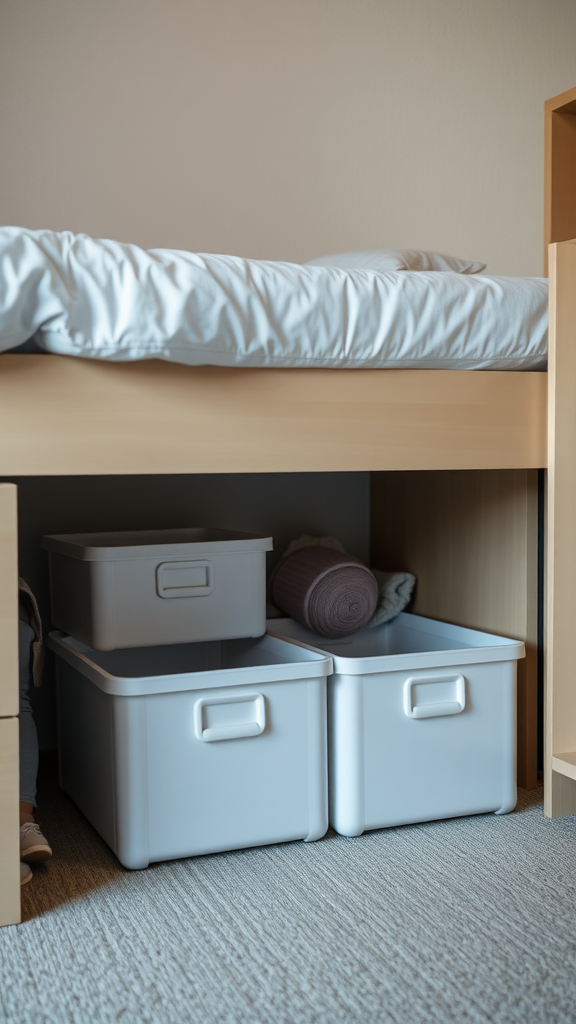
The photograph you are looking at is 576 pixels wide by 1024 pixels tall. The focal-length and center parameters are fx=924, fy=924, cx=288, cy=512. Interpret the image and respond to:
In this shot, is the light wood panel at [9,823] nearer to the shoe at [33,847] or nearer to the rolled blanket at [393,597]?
the shoe at [33,847]

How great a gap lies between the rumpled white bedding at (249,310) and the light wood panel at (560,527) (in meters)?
0.03

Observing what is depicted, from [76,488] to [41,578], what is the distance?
0.18m

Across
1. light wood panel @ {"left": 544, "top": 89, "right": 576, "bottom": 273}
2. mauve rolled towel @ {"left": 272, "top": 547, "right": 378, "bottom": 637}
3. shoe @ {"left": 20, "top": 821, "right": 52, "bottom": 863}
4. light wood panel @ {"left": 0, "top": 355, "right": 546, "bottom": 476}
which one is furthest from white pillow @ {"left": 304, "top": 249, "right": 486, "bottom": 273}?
shoe @ {"left": 20, "top": 821, "right": 52, "bottom": 863}

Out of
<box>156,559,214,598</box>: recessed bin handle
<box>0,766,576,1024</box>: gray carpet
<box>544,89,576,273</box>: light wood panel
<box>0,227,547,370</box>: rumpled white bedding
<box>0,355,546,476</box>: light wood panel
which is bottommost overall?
<box>0,766,576,1024</box>: gray carpet

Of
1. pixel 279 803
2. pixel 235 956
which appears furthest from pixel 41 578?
pixel 235 956

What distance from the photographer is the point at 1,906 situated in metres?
1.01

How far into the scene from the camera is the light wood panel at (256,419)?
105 centimetres

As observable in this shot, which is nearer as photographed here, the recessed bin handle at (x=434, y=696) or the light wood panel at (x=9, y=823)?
the light wood panel at (x=9, y=823)

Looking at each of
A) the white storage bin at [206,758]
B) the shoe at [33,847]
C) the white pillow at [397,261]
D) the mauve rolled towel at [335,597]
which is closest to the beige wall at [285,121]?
the white pillow at [397,261]

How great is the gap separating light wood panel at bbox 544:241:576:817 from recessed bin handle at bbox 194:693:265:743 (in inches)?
16.8

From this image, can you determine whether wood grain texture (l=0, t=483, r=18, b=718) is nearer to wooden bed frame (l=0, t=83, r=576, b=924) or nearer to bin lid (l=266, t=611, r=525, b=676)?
wooden bed frame (l=0, t=83, r=576, b=924)

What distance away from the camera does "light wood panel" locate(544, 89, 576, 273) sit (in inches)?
61.6

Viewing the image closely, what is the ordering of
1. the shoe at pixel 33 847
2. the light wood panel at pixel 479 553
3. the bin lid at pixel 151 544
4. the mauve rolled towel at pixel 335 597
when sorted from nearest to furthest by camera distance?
the shoe at pixel 33 847 < the bin lid at pixel 151 544 < the light wood panel at pixel 479 553 < the mauve rolled towel at pixel 335 597

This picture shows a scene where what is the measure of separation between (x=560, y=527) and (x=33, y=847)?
83cm
